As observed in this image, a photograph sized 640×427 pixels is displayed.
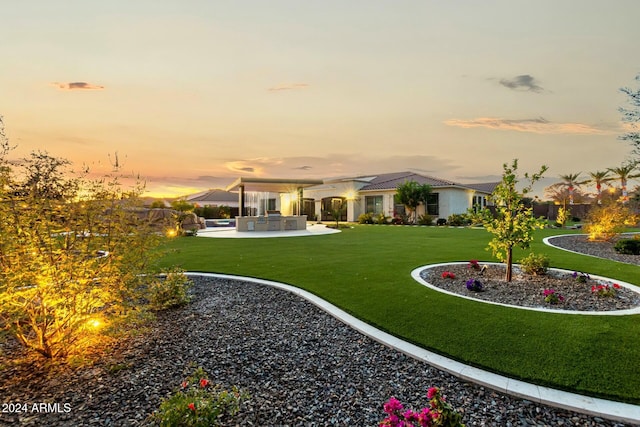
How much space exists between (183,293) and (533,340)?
555 cm

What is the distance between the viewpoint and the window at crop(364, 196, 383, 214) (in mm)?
31094

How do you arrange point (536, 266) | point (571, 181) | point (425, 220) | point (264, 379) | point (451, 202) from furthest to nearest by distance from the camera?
1. point (571, 181)
2. point (451, 202)
3. point (425, 220)
4. point (536, 266)
5. point (264, 379)

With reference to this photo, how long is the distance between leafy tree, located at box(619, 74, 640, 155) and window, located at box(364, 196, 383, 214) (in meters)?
23.6

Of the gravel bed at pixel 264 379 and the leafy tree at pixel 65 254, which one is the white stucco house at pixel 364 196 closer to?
the gravel bed at pixel 264 379

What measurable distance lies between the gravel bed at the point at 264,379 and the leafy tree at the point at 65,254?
1.73ft

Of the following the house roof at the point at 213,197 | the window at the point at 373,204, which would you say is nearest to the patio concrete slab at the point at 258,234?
the window at the point at 373,204

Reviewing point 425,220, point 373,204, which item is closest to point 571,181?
point 425,220

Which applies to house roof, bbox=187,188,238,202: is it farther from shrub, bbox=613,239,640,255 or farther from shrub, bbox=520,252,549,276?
shrub, bbox=520,252,549,276

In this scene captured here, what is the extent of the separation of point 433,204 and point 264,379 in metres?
26.9

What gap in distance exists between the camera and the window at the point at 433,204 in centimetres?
2780

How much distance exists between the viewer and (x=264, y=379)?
3412mm

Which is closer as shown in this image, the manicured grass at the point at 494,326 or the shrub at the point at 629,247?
the manicured grass at the point at 494,326

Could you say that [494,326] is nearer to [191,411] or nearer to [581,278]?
[581,278]

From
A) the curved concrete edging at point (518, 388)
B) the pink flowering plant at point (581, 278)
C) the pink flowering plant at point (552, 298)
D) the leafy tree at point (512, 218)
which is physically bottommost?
the curved concrete edging at point (518, 388)
